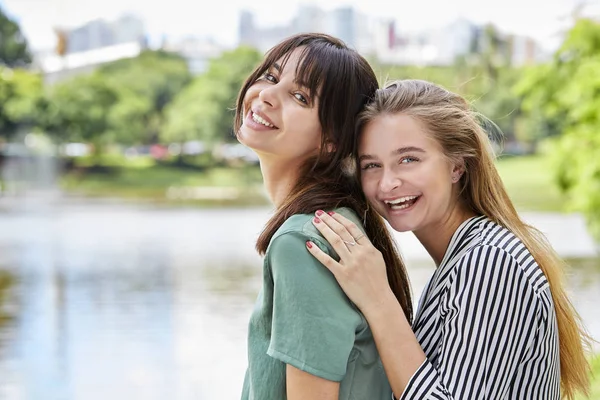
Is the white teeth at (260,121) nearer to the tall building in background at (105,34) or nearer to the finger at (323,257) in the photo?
the finger at (323,257)

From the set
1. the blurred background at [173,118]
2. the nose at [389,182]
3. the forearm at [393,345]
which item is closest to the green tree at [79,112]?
the blurred background at [173,118]

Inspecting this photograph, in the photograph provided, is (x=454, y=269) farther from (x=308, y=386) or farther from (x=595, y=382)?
(x=595, y=382)

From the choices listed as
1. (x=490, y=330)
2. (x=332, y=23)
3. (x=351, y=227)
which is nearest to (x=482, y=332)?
(x=490, y=330)

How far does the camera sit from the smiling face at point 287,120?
1140mm

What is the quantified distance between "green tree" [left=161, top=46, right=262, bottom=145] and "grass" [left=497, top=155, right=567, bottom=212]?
21.2ft

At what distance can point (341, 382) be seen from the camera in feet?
3.34

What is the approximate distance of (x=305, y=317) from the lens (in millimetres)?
968

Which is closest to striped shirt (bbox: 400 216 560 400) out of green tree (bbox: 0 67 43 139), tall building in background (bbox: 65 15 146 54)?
green tree (bbox: 0 67 43 139)

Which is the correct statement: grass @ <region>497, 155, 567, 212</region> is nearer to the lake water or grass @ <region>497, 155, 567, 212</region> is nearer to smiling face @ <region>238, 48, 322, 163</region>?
the lake water

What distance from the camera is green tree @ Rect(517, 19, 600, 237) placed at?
13.9 feet

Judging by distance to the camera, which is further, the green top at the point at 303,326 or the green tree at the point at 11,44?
the green tree at the point at 11,44

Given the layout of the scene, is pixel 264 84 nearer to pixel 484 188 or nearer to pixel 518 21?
pixel 484 188

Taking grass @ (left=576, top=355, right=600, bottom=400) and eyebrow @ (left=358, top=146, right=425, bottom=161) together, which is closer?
eyebrow @ (left=358, top=146, right=425, bottom=161)

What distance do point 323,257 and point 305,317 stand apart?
0.23 feet
